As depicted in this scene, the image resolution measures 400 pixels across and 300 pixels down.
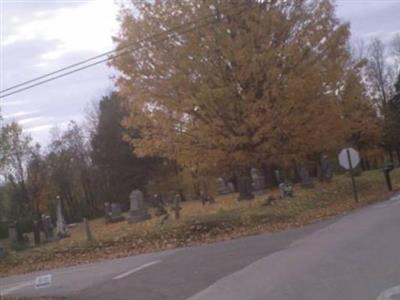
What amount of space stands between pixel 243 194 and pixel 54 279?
17.1m

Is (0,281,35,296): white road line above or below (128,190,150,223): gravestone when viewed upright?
below

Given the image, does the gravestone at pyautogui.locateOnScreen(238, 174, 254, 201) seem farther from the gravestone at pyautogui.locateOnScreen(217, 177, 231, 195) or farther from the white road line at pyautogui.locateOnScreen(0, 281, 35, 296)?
the gravestone at pyautogui.locateOnScreen(217, 177, 231, 195)

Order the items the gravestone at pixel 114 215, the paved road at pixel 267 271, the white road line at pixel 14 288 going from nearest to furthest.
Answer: the paved road at pixel 267 271
the white road line at pixel 14 288
the gravestone at pixel 114 215

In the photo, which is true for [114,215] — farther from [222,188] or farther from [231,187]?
[231,187]

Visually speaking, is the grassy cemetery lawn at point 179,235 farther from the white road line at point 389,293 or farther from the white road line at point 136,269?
the white road line at point 389,293

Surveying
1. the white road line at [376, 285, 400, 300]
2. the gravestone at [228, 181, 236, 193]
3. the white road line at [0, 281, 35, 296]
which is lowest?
the white road line at [376, 285, 400, 300]

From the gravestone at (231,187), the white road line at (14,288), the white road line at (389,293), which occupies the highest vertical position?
the gravestone at (231,187)

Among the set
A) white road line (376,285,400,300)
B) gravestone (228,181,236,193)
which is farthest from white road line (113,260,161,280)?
gravestone (228,181,236,193)

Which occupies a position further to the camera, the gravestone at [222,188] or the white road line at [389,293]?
the gravestone at [222,188]

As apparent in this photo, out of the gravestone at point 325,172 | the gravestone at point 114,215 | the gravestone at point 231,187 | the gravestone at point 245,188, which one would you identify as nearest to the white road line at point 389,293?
the gravestone at point 245,188

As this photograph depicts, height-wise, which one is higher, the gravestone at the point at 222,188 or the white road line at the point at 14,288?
the gravestone at the point at 222,188

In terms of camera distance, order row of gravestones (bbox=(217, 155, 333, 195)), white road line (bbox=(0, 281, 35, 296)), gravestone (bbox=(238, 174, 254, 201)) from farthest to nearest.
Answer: row of gravestones (bbox=(217, 155, 333, 195))
gravestone (bbox=(238, 174, 254, 201))
white road line (bbox=(0, 281, 35, 296))

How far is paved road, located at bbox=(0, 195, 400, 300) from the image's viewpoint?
8927mm

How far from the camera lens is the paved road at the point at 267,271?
29.3 feet
